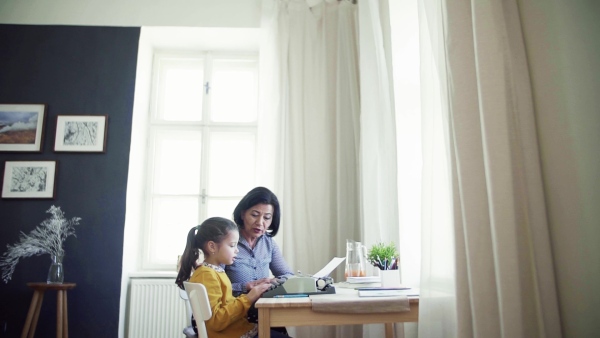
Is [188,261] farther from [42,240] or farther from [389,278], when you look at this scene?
[42,240]

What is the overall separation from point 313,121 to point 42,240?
2.23 meters

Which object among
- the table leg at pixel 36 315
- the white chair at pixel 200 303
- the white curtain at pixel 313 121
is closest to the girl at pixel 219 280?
the white chair at pixel 200 303

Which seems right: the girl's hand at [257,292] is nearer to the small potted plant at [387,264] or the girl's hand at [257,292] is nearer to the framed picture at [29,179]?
the small potted plant at [387,264]

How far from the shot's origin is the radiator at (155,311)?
346 cm

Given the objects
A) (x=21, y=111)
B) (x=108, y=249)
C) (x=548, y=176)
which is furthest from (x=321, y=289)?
(x=21, y=111)

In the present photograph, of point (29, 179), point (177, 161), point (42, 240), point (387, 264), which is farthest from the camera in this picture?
point (177, 161)

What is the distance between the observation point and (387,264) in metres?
1.92

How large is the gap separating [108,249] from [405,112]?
2415mm

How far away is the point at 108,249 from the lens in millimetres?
3471

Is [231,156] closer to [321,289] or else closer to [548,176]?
[321,289]

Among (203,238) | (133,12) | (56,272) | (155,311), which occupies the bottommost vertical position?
(155,311)

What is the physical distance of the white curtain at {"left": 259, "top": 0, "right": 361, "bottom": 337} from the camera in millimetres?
3363

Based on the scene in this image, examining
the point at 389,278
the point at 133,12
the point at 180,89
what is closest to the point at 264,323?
the point at 389,278

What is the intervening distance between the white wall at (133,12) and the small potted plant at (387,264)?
2.56 m
